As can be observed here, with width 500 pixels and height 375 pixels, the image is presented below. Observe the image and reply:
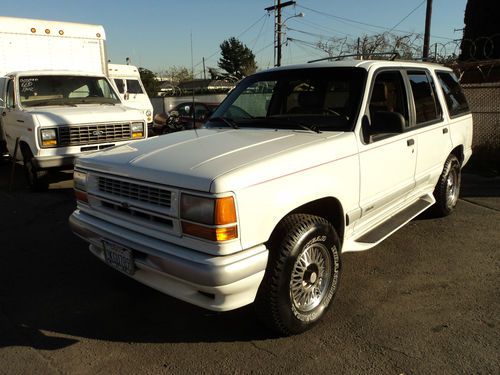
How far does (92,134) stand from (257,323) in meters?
5.16

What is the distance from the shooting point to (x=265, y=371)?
2.79m

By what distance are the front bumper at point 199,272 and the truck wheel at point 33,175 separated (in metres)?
5.02

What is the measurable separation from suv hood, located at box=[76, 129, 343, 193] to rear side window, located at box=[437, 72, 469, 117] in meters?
Result: 2.62

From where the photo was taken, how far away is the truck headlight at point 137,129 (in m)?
7.78

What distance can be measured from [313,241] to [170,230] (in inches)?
39.5

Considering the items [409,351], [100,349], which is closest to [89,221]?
[100,349]

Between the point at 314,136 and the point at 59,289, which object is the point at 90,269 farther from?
the point at 314,136

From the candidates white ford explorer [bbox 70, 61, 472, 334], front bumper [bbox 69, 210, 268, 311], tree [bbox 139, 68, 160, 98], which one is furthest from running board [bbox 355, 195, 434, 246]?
tree [bbox 139, 68, 160, 98]

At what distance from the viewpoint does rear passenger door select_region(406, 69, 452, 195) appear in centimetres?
450

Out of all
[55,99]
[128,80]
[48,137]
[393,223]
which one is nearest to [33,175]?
[48,137]

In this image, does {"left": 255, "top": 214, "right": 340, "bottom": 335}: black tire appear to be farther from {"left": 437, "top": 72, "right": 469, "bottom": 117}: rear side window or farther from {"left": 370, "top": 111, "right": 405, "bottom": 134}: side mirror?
{"left": 437, "top": 72, "right": 469, "bottom": 117}: rear side window

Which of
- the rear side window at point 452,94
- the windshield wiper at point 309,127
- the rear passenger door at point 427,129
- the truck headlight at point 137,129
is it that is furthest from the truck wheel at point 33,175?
the rear side window at point 452,94

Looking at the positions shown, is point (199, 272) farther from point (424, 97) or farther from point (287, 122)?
point (424, 97)

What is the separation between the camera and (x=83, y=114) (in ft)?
23.8
